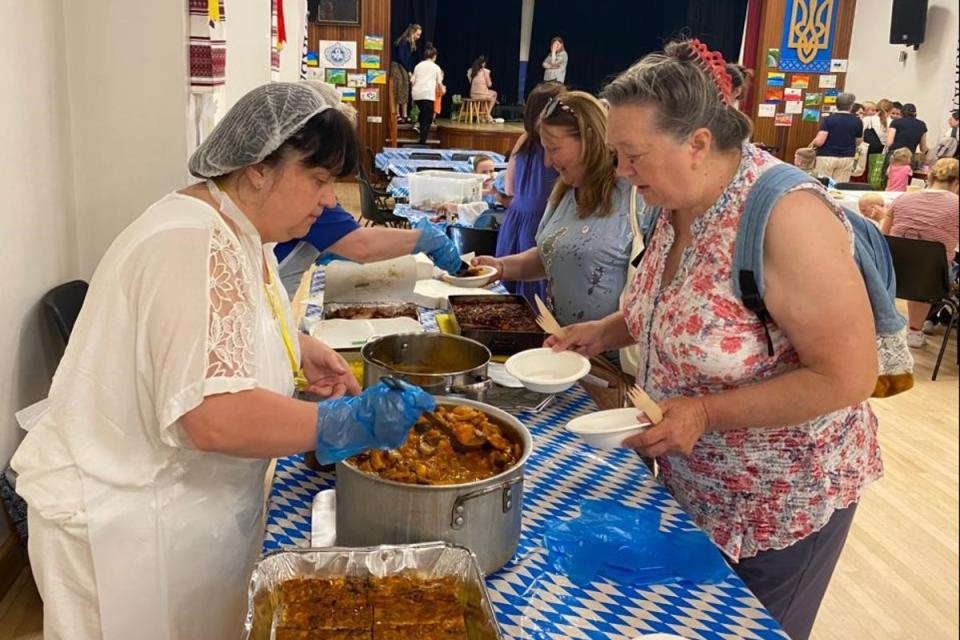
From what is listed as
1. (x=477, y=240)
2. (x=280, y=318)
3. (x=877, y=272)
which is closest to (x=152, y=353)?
(x=280, y=318)

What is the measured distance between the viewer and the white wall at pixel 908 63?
9.27 metres

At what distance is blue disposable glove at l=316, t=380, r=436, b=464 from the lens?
109 cm

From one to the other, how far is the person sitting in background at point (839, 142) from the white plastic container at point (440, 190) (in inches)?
213

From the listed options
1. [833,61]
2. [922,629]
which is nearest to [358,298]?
[922,629]

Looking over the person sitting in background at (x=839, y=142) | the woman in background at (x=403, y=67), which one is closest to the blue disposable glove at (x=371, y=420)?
the person sitting in background at (x=839, y=142)

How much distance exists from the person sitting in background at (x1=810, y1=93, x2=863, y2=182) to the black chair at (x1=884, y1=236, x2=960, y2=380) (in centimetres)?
471

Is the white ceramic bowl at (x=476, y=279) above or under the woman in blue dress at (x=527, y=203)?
under

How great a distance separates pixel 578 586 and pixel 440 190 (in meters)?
4.03

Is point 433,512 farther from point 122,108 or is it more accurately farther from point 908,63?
point 908,63

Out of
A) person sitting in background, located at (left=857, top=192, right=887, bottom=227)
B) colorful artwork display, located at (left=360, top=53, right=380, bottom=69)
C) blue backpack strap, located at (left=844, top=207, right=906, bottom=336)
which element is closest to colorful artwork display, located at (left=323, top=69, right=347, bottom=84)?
colorful artwork display, located at (left=360, top=53, right=380, bottom=69)

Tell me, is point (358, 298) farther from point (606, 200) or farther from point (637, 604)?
point (637, 604)

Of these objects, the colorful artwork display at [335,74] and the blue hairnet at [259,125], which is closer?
the blue hairnet at [259,125]

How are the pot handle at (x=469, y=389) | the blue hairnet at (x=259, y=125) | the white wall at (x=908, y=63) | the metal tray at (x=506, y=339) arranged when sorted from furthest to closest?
1. the white wall at (x=908, y=63)
2. the metal tray at (x=506, y=339)
3. the pot handle at (x=469, y=389)
4. the blue hairnet at (x=259, y=125)

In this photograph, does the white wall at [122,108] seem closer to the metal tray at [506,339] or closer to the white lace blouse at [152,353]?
the metal tray at [506,339]
